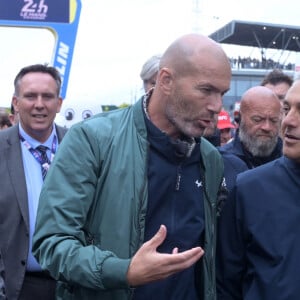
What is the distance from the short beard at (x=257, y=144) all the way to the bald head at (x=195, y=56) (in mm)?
1711

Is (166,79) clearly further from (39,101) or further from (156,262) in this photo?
(39,101)

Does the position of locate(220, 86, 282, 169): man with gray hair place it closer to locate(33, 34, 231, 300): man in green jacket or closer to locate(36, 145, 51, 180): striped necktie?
locate(36, 145, 51, 180): striped necktie

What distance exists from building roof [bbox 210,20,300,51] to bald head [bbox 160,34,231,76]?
44.9m

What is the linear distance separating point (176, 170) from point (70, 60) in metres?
4.09

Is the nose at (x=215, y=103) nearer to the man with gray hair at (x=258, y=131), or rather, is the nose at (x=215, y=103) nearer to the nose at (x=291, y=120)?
the nose at (x=291, y=120)

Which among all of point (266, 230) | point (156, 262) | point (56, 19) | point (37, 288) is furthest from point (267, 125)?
point (56, 19)

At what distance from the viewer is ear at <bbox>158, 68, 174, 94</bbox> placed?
2.23 meters

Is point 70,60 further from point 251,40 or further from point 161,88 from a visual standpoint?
point 251,40

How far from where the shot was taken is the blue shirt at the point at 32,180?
326 centimetres

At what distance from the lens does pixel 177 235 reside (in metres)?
2.23

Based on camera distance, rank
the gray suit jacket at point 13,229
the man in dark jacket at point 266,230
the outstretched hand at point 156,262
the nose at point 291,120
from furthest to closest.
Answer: the gray suit jacket at point 13,229
the nose at point 291,120
the man in dark jacket at point 266,230
the outstretched hand at point 156,262

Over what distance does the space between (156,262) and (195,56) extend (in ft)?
2.82

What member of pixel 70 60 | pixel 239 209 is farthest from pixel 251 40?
pixel 239 209

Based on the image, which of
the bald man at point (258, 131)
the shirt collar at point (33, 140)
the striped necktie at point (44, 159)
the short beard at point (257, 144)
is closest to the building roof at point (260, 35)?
the bald man at point (258, 131)
